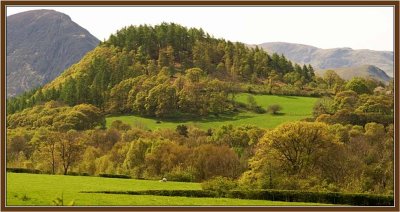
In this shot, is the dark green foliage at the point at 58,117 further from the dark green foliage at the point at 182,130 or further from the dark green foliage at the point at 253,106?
the dark green foliage at the point at 253,106

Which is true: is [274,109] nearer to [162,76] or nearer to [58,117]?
[162,76]

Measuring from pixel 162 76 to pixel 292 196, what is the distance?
114893mm

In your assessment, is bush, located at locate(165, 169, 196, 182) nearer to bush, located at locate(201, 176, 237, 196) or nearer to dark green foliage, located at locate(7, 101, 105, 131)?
bush, located at locate(201, 176, 237, 196)

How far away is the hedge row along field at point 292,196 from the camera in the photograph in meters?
45.6

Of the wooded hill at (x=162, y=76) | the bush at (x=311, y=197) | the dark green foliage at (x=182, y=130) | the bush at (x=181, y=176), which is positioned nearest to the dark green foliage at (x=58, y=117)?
the wooded hill at (x=162, y=76)

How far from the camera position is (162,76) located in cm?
15938

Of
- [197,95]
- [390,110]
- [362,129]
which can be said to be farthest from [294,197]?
[197,95]

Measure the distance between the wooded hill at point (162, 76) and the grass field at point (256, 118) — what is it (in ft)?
16.1

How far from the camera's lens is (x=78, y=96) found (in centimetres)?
15538

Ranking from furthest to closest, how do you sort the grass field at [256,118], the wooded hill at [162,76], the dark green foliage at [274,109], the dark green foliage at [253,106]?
1. the wooded hill at [162,76]
2. the dark green foliage at [253,106]
3. the dark green foliage at [274,109]
4. the grass field at [256,118]

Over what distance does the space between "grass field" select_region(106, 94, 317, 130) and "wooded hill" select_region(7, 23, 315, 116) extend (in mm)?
4905

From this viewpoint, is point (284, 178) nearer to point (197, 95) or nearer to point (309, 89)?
point (197, 95)

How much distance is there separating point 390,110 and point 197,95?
4770cm

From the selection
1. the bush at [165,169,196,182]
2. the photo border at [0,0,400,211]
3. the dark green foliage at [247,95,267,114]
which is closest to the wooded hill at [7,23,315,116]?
the dark green foliage at [247,95,267,114]
